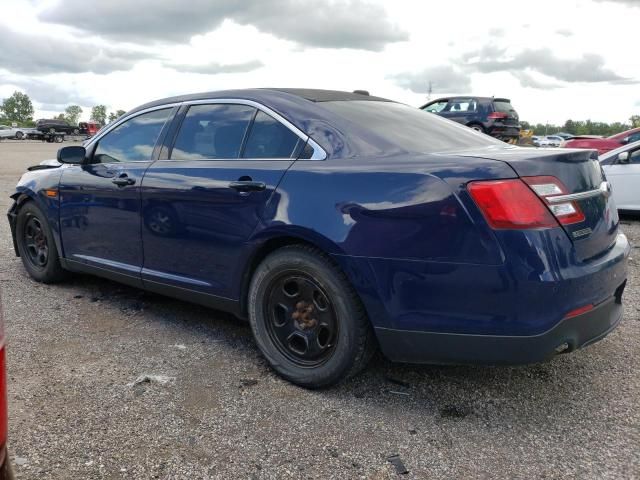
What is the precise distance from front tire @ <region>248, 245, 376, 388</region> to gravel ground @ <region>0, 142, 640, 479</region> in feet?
0.48

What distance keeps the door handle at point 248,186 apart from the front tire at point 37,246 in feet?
7.50

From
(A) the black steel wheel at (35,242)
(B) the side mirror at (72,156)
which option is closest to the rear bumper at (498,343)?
(B) the side mirror at (72,156)

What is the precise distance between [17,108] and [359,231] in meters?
131

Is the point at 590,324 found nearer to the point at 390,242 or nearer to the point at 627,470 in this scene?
the point at 627,470

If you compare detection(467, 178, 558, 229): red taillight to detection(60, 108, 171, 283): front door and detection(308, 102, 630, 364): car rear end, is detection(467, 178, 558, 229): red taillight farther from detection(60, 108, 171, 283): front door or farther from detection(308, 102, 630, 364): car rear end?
detection(60, 108, 171, 283): front door

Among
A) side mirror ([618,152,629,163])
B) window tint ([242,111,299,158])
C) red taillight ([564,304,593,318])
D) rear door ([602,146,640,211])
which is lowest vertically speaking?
rear door ([602,146,640,211])

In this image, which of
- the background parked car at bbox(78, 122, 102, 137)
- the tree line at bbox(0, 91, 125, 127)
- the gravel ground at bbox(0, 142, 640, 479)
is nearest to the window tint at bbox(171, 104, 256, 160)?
the gravel ground at bbox(0, 142, 640, 479)

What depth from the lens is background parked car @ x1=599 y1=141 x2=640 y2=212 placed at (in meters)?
8.38

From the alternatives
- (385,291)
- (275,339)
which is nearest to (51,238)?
(275,339)

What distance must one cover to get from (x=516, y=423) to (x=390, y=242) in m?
1.04

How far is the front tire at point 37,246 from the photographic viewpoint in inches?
193

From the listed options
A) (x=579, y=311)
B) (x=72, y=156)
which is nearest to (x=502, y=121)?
(x=72, y=156)

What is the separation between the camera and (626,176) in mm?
8414

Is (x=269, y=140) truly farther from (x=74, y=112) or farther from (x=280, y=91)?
(x=74, y=112)
